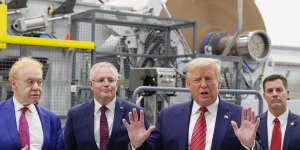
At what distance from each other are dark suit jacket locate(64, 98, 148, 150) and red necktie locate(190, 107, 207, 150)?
0.66 meters

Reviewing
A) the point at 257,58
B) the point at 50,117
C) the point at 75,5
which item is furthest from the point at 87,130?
the point at 257,58

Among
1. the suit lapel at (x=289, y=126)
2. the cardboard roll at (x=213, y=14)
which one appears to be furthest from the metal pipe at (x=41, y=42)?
the cardboard roll at (x=213, y=14)

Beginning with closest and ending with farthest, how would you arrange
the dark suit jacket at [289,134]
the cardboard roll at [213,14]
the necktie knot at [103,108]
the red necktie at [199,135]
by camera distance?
the red necktie at [199,135]
the necktie knot at [103,108]
the dark suit jacket at [289,134]
the cardboard roll at [213,14]

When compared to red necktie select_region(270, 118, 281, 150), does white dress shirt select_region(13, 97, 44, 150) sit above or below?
above

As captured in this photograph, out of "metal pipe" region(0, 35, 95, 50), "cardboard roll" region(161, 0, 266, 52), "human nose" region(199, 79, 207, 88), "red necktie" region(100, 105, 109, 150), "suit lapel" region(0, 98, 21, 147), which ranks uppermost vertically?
"cardboard roll" region(161, 0, 266, 52)

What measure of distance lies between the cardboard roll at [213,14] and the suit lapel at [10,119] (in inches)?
201

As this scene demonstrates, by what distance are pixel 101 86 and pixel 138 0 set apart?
14.8 feet

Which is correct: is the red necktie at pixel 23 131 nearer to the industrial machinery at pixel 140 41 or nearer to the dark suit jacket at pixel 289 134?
the industrial machinery at pixel 140 41

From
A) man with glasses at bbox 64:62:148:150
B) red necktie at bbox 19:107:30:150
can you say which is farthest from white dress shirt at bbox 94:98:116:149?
red necktie at bbox 19:107:30:150

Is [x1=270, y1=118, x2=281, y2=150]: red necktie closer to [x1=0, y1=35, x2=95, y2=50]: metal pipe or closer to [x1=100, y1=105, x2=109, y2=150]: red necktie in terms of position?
[x1=100, y1=105, x2=109, y2=150]: red necktie

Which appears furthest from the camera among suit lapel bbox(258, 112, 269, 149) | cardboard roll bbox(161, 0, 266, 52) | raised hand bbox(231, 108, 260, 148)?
cardboard roll bbox(161, 0, 266, 52)

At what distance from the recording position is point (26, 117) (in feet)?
10.3

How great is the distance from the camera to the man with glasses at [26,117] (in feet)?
9.88

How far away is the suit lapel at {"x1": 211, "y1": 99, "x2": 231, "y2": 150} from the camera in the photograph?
284 centimetres
